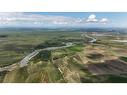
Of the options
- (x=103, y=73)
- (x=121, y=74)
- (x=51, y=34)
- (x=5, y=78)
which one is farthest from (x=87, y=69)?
(x=5, y=78)

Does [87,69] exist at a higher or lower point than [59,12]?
lower

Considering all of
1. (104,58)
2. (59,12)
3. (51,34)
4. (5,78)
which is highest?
(59,12)

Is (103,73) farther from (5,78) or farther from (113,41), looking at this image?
(5,78)

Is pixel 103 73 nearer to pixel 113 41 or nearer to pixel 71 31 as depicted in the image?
pixel 113 41

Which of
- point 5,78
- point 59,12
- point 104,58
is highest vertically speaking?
point 59,12
